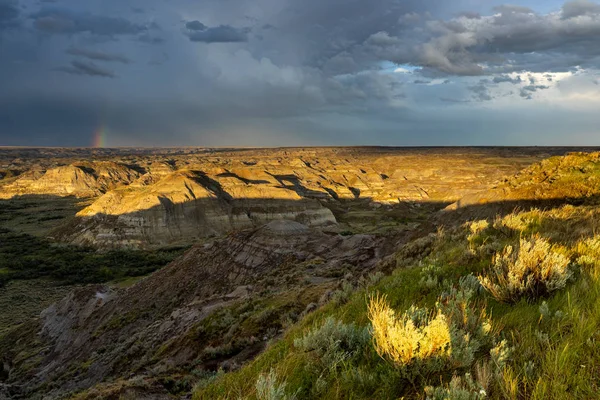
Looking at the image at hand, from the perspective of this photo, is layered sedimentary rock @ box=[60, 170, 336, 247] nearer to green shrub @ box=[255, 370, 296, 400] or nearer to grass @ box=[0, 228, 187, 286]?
grass @ box=[0, 228, 187, 286]

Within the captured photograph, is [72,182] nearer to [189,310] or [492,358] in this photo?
[189,310]

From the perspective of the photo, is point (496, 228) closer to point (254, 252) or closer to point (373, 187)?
point (254, 252)

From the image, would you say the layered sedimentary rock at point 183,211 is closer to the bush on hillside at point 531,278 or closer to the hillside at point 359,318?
the hillside at point 359,318

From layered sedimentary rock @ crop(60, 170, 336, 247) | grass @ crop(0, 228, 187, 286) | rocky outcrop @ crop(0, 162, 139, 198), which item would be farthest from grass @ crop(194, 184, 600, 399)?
rocky outcrop @ crop(0, 162, 139, 198)

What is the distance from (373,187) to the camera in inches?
4779

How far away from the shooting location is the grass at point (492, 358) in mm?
2762

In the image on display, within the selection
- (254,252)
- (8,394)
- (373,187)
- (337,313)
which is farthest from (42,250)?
(373,187)

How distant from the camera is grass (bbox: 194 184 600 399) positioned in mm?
2762

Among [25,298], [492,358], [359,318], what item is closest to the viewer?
[492,358]

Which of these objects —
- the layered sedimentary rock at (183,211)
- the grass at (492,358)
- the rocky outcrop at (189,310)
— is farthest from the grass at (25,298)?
the grass at (492,358)

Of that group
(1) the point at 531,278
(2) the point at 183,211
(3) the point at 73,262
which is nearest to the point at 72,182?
(2) the point at 183,211

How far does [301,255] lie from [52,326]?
70.7 ft

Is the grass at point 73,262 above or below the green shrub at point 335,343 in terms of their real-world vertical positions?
below

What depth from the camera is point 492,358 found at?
9.89 feet
